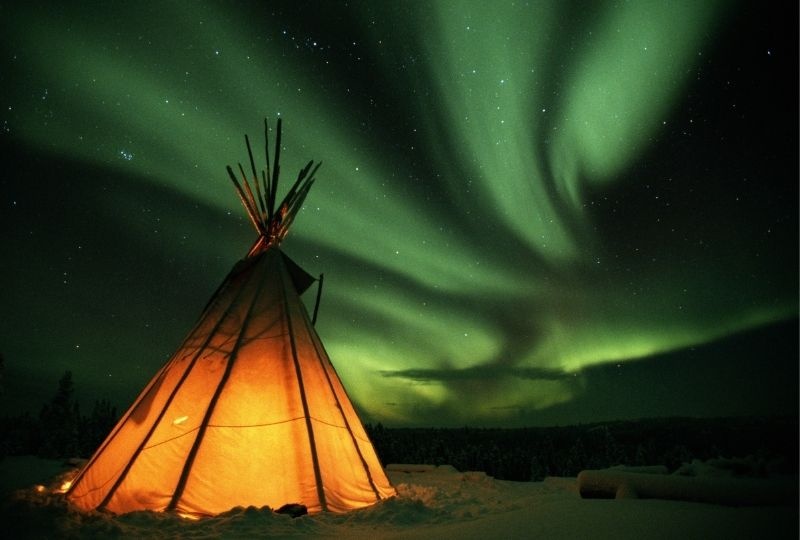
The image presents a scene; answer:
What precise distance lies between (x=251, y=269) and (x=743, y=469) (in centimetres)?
778

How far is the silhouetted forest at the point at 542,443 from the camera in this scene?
9.95 ft

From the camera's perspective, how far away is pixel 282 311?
798cm

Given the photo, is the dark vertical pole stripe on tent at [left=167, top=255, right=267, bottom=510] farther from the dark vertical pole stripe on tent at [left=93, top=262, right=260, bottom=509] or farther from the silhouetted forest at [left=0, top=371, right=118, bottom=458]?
the silhouetted forest at [left=0, top=371, right=118, bottom=458]

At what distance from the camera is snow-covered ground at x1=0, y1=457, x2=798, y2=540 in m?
3.27

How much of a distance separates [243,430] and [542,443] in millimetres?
43298

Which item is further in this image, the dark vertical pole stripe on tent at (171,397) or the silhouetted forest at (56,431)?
the silhouetted forest at (56,431)

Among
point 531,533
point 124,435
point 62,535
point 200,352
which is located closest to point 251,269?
point 200,352

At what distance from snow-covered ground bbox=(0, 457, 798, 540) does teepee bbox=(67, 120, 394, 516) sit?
49 centimetres

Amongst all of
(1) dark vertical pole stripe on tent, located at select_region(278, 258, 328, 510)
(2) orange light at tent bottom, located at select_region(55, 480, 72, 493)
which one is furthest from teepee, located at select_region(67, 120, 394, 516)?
(2) orange light at tent bottom, located at select_region(55, 480, 72, 493)

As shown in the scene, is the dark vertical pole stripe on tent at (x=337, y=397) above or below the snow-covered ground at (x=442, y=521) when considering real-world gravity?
above

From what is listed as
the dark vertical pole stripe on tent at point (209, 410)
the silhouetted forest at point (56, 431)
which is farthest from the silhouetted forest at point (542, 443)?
the dark vertical pole stripe on tent at point (209, 410)

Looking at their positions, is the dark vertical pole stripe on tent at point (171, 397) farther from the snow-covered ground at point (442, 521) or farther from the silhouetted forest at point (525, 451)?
the silhouetted forest at point (525, 451)

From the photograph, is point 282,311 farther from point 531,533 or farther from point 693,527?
point 693,527

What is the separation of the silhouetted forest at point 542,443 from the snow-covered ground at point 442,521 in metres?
0.41
